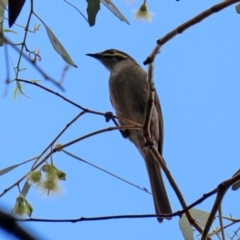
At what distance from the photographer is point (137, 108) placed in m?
2.91

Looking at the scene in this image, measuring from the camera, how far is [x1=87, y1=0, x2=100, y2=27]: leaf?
4.99 feet

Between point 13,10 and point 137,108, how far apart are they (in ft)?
6.15

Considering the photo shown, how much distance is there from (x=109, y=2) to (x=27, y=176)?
2.11 feet

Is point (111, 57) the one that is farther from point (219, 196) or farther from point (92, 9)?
point (219, 196)

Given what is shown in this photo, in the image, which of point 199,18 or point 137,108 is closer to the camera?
point 199,18

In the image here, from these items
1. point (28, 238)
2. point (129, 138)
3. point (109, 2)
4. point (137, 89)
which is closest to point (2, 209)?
point (28, 238)

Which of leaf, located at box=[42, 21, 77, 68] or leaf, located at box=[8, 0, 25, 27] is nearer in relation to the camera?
leaf, located at box=[8, 0, 25, 27]

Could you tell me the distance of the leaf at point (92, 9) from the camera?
59.9 inches

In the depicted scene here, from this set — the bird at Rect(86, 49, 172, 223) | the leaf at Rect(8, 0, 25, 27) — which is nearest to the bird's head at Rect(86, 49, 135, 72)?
the bird at Rect(86, 49, 172, 223)

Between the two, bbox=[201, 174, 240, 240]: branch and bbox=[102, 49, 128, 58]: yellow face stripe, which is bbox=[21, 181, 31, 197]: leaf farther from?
bbox=[102, 49, 128, 58]: yellow face stripe

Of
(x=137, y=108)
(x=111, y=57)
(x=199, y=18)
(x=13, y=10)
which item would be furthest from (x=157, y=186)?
(x=199, y=18)

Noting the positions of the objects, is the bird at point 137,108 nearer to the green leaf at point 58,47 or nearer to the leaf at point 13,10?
the green leaf at point 58,47

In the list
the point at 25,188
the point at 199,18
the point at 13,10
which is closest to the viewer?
the point at 199,18

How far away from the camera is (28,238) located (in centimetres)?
19
